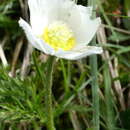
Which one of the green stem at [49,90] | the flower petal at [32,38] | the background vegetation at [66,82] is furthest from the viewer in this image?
the background vegetation at [66,82]

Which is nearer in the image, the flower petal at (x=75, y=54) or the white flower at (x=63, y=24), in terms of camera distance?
the flower petal at (x=75, y=54)

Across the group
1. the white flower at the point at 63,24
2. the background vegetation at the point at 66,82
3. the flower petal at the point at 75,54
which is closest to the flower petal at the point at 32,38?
the flower petal at the point at 75,54

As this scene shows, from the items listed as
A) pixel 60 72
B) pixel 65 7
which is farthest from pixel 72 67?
pixel 65 7

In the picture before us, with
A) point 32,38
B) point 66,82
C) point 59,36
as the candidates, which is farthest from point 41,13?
point 66,82

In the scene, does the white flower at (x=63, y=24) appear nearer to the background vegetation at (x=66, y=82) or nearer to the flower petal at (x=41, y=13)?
the flower petal at (x=41, y=13)

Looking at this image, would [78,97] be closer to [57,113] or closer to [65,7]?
[57,113]

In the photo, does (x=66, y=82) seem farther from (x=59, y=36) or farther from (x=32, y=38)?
(x=32, y=38)
